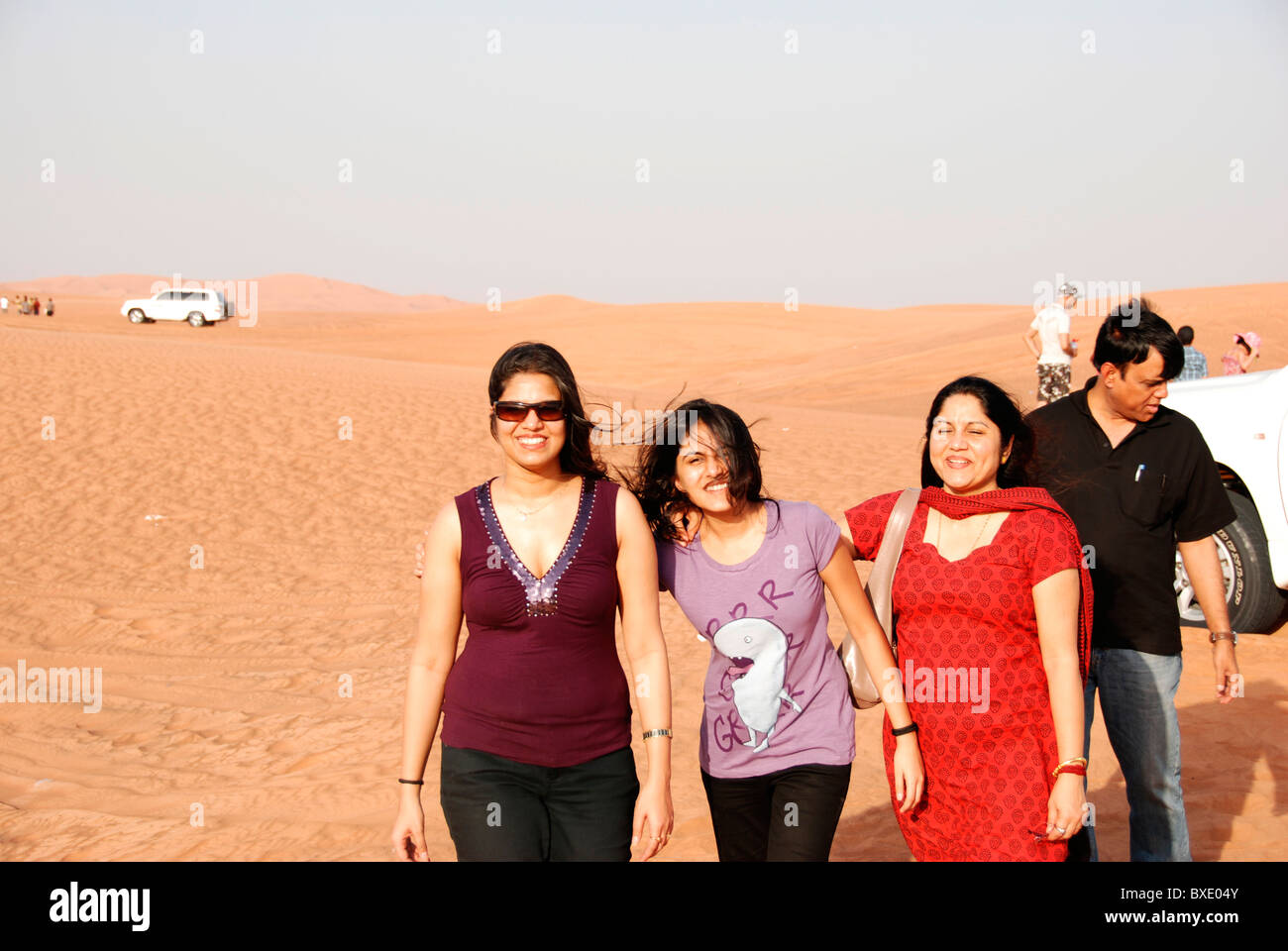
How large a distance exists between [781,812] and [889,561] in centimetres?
72

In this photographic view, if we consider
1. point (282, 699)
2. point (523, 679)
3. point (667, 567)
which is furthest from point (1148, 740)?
point (282, 699)

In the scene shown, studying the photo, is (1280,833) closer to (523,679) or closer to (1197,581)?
(1197,581)

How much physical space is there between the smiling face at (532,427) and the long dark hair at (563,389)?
0.02 m

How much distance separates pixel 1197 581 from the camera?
3.91 meters

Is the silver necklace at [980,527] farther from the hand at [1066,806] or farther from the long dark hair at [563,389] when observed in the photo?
the long dark hair at [563,389]

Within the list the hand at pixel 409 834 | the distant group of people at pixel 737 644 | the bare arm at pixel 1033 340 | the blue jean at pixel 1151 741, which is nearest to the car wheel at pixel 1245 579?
the blue jean at pixel 1151 741

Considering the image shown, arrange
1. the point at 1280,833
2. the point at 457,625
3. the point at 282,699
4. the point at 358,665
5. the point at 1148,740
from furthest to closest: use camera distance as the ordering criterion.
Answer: the point at 358,665 < the point at 282,699 < the point at 1280,833 < the point at 1148,740 < the point at 457,625

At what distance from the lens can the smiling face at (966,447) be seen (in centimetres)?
318

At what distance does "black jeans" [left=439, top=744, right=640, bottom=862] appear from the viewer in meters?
2.86

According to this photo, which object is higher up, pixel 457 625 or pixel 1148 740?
pixel 457 625

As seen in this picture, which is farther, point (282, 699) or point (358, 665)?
point (358, 665)

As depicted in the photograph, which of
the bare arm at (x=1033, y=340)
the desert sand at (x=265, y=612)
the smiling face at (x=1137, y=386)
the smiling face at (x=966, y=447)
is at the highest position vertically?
the bare arm at (x=1033, y=340)

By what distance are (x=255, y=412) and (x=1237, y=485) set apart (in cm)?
1239
